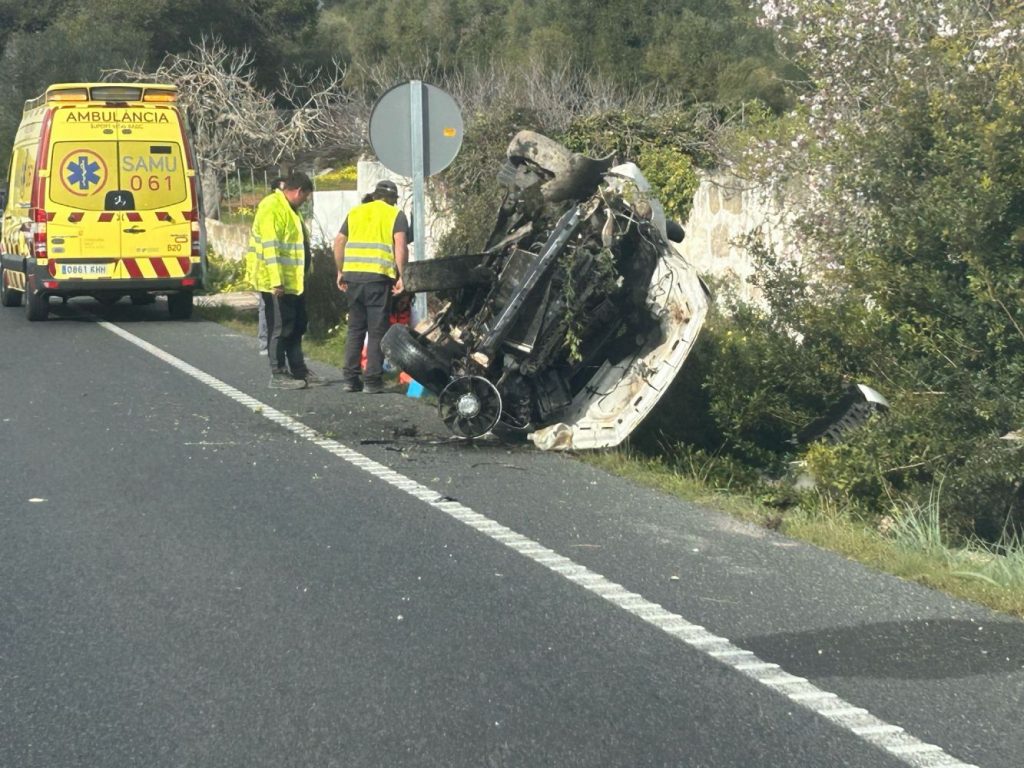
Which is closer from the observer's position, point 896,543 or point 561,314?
point 896,543

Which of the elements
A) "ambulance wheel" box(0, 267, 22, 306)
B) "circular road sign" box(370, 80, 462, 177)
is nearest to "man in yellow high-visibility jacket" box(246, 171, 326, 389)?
"circular road sign" box(370, 80, 462, 177)

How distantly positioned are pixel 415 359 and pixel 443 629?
416 centimetres

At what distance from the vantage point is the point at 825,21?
10977 mm

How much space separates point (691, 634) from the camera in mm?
5336

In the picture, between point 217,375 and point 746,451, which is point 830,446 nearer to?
point 746,451

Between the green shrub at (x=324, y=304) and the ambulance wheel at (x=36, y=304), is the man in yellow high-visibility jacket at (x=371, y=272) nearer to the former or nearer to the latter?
the green shrub at (x=324, y=304)

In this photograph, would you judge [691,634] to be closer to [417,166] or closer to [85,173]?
[417,166]

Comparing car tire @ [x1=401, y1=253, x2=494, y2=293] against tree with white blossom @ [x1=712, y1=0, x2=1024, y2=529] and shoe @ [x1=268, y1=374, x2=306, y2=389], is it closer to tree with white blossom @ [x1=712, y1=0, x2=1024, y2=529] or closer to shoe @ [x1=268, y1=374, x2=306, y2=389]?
tree with white blossom @ [x1=712, y1=0, x2=1024, y2=529]

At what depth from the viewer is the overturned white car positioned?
9.02m

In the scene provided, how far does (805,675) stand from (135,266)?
535 inches

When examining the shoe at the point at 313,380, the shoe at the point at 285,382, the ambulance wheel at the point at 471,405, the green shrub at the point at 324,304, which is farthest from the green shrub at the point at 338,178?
the ambulance wheel at the point at 471,405

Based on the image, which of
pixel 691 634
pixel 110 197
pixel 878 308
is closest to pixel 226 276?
pixel 110 197

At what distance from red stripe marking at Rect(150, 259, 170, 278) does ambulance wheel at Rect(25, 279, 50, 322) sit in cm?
133

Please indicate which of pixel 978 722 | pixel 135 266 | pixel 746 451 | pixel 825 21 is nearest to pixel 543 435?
pixel 746 451
